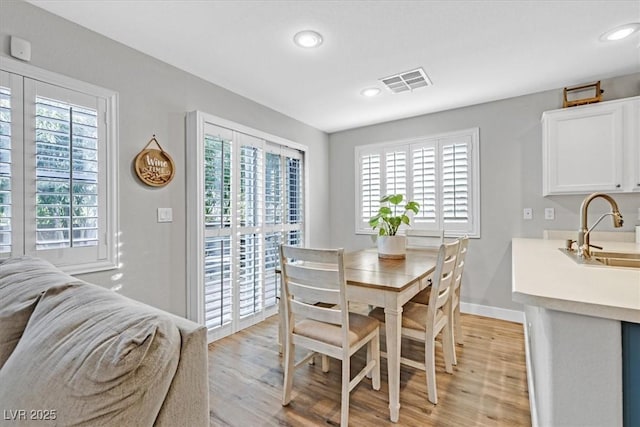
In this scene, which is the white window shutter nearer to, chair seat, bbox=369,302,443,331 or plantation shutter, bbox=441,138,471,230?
chair seat, bbox=369,302,443,331

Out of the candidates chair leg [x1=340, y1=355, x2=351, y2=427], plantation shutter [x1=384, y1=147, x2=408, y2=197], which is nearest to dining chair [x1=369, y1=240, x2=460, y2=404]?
chair leg [x1=340, y1=355, x2=351, y2=427]

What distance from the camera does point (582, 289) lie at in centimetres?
100

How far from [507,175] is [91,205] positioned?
3.88 metres

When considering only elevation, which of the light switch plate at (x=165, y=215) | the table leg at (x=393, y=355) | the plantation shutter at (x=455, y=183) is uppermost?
the plantation shutter at (x=455, y=183)

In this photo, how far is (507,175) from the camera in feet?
10.6

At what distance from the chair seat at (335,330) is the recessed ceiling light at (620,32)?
2.62 metres

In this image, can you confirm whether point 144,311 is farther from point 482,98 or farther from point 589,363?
point 482,98

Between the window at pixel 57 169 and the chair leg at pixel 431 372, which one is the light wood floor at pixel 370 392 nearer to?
the chair leg at pixel 431 372

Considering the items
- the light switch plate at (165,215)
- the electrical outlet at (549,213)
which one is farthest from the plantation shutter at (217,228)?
the electrical outlet at (549,213)

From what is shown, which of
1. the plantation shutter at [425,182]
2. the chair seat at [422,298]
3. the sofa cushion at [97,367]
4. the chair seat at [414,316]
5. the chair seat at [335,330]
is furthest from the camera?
the plantation shutter at [425,182]

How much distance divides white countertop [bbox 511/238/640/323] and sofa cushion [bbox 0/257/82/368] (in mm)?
1650

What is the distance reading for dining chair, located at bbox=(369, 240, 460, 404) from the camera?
1823mm

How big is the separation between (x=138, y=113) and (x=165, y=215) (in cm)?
83

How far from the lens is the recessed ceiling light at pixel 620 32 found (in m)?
1.98
